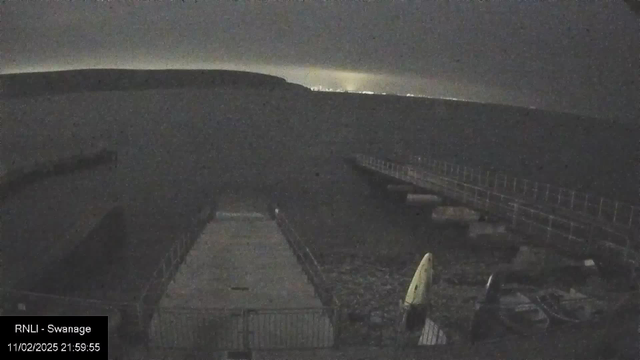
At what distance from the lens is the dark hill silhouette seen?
1.63 metres

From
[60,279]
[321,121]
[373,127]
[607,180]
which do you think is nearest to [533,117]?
[607,180]

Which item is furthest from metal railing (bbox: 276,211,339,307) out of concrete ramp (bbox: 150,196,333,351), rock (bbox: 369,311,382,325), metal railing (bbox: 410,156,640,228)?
metal railing (bbox: 410,156,640,228)

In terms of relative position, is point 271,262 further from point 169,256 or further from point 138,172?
point 138,172

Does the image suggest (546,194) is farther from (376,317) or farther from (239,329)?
(239,329)

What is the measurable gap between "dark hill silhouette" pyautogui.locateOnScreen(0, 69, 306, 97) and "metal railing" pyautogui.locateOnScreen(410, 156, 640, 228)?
63 centimetres

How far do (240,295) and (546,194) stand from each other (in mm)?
1140

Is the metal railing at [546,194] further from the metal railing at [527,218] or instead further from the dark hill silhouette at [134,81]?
the dark hill silhouette at [134,81]

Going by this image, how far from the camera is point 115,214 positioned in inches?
65.5

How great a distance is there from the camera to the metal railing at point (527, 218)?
1.67 m

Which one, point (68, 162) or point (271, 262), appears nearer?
point (68, 162)

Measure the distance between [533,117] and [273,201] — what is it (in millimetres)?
992

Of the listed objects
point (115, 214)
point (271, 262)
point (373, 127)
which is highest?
point (373, 127)

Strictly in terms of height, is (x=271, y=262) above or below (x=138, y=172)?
below

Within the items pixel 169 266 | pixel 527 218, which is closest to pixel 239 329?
pixel 169 266
